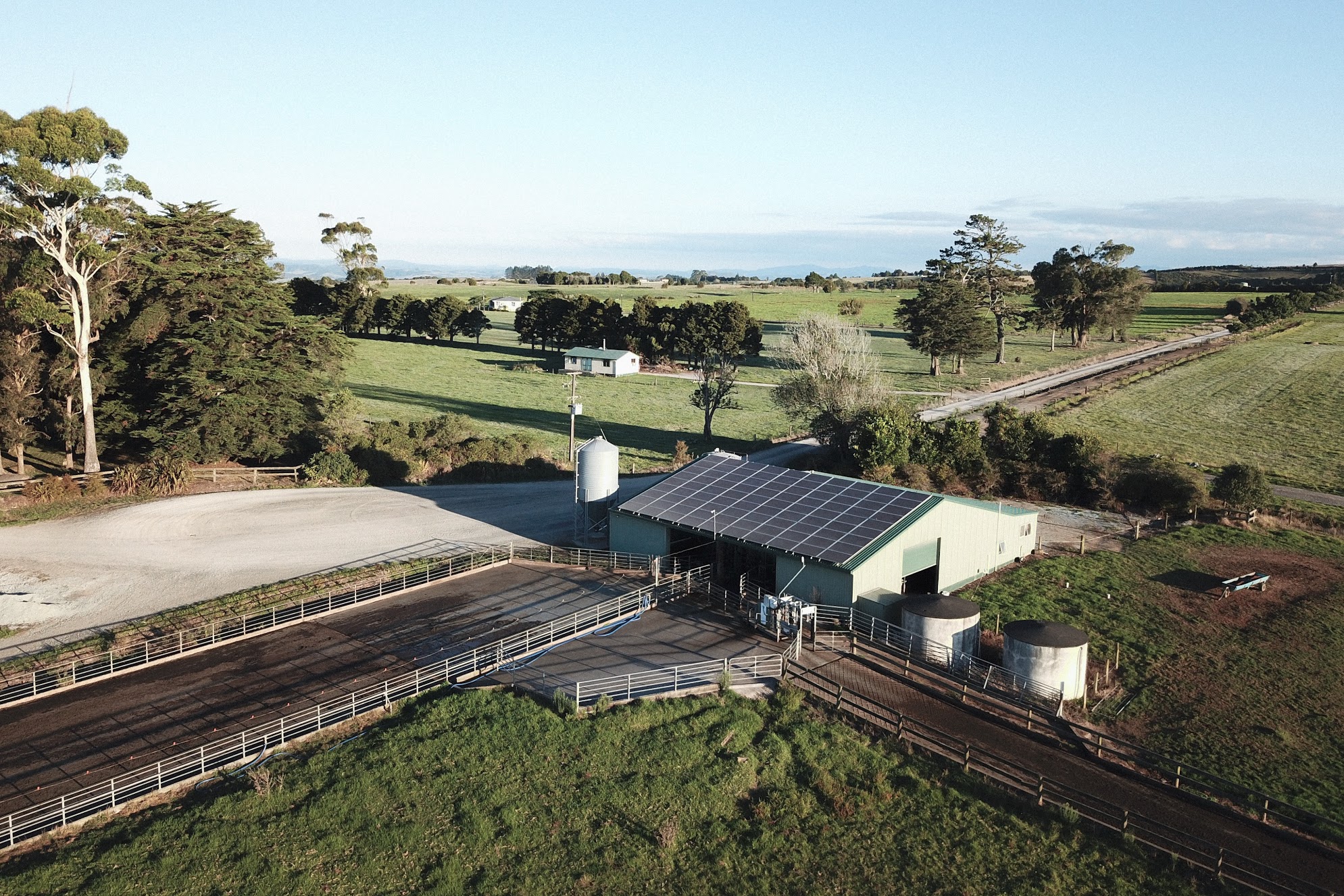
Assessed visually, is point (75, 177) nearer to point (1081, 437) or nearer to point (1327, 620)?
point (1081, 437)

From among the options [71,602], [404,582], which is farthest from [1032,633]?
[71,602]

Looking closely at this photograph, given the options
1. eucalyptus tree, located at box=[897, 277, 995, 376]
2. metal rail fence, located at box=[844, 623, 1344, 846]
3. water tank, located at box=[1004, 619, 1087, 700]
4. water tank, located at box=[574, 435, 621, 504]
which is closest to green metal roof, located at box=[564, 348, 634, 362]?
eucalyptus tree, located at box=[897, 277, 995, 376]

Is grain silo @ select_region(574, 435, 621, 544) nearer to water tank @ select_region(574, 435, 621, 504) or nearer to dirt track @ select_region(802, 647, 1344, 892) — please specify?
water tank @ select_region(574, 435, 621, 504)

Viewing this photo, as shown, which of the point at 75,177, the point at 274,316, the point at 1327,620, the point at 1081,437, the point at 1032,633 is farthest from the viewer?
the point at 274,316

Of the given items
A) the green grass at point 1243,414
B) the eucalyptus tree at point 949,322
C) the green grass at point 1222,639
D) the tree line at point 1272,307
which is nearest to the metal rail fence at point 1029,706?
the green grass at point 1222,639

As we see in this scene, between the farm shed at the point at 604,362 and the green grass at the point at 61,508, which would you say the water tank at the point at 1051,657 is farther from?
the farm shed at the point at 604,362
